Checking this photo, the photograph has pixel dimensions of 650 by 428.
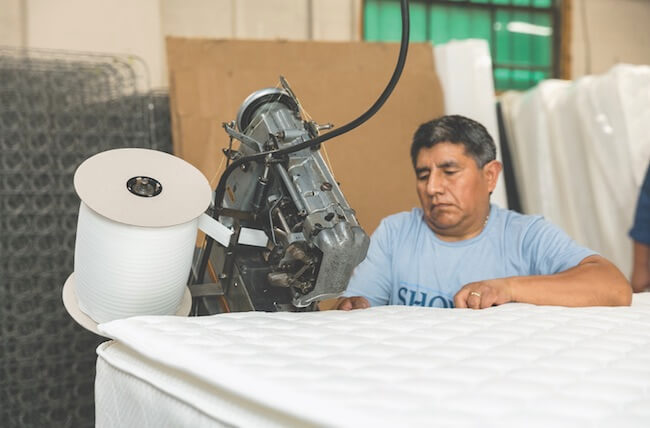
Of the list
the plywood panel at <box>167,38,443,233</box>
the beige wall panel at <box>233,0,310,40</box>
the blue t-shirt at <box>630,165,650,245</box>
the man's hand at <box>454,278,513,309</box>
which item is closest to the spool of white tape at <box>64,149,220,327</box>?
the man's hand at <box>454,278,513,309</box>

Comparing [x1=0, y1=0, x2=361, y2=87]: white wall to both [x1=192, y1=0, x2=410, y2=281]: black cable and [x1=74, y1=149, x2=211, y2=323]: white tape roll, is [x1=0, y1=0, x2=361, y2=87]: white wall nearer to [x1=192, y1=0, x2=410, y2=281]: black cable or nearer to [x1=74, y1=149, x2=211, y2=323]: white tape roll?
[x1=192, y1=0, x2=410, y2=281]: black cable

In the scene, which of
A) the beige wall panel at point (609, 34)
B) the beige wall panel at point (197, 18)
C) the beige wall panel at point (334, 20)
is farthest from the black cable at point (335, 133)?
the beige wall panel at point (609, 34)

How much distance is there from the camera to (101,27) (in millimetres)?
3102

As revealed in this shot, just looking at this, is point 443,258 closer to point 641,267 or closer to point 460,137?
point 460,137

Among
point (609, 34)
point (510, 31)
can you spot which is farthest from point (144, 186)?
point (609, 34)

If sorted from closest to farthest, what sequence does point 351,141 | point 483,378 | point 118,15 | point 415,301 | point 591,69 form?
point 483,378
point 415,301
point 351,141
point 118,15
point 591,69

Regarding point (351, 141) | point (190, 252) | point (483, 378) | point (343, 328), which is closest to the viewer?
point (483, 378)

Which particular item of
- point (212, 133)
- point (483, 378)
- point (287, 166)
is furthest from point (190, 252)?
point (212, 133)

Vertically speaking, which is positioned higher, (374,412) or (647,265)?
(374,412)

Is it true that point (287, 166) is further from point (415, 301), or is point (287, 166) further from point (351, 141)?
point (351, 141)

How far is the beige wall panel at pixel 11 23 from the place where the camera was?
3029mm

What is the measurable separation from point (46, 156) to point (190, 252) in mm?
1574

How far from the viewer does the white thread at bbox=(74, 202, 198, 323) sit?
997mm

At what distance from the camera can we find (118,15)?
315 cm
